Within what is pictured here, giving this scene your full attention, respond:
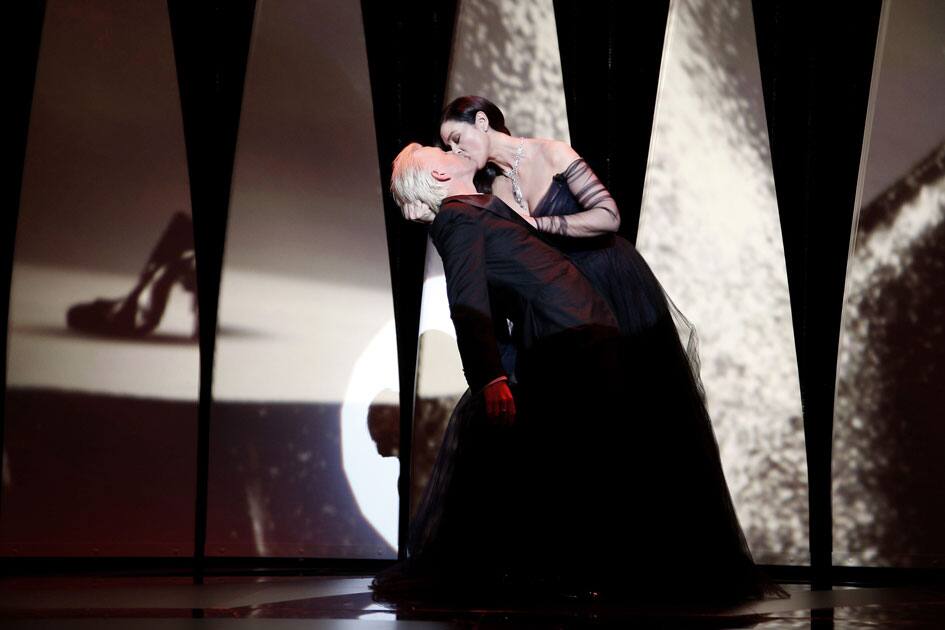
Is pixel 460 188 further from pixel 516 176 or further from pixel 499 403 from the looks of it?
pixel 499 403

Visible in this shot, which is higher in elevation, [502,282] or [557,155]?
[557,155]

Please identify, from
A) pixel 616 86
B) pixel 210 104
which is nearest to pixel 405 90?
pixel 210 104

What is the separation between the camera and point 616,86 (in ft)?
15.4

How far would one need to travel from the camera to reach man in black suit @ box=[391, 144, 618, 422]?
228 cm

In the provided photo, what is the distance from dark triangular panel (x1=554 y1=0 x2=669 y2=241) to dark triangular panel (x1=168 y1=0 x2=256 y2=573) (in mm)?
1719

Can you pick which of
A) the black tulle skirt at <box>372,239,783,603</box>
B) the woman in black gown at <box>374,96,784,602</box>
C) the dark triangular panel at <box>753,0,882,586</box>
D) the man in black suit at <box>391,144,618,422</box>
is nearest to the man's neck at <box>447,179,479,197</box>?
the man in black suit at <box>391,144,618,422</box>

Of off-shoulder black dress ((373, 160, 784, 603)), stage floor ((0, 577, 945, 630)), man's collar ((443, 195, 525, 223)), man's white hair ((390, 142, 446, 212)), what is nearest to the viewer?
stage floor ((0, 577, 945, 630))

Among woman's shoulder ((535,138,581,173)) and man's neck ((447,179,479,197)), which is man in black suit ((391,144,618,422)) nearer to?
man's neck ((447,179,479,197))

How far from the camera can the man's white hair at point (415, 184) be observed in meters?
2.56

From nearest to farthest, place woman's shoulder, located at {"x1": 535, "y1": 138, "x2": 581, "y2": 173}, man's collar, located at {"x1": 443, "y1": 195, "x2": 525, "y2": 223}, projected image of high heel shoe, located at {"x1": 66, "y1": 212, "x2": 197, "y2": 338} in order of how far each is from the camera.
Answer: man's collar, located at {"x1": 443, "y1": 195, "x2": 525, "y2": 223}
woman's shoulder, located at {"x1": 535, "y1": 138, "x2": 581, "y2": 173}
projected image of high heel shoe, located at {"x1": 66, "y1": 212, "x2": 197, "y2": 338}

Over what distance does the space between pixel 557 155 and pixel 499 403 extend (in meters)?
0.87

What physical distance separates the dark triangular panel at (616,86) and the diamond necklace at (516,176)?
198 centimetres

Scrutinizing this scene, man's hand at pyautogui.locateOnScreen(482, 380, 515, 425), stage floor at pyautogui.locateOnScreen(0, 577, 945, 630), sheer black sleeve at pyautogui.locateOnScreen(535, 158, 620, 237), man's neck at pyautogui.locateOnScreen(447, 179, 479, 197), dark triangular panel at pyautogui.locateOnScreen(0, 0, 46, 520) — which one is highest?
dark triangular panel at pyautogui.locateOnScreen(0, 0, 46, 520)

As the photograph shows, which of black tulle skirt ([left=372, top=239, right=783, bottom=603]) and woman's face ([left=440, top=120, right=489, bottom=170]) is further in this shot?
woman's face ([left=440, top=120, right=489, bottom=170])
